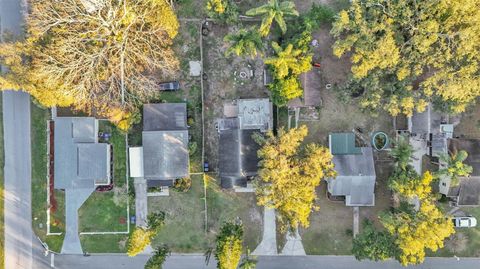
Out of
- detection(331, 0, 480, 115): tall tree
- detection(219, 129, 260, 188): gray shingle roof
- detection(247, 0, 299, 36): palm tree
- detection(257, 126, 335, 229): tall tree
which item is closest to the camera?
detection(331, 0, 480, 115): tall tree

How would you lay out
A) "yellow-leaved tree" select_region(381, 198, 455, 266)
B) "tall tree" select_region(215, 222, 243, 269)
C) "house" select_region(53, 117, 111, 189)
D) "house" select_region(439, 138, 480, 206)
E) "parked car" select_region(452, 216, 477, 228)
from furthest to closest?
"house" select_region(53, 117, 111, 189) < "parked car" select_region(452, 216, 477, 228) < "house" select_region(439, 138, 480, 206) < "tall tree" select_region(215, 222, 243, 269) < "yellow-leaved tree" select_region(381, 198, 455, 266)

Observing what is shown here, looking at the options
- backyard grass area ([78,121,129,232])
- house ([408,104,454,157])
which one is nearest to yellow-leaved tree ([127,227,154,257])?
backyard grass area ([78,121,129,232])

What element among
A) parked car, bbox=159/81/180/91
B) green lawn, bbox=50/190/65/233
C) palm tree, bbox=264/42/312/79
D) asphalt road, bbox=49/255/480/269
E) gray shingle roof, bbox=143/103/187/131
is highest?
palm tree, bbox=264/42/312/79

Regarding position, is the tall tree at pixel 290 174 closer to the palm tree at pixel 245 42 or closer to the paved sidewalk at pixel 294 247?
the paved sidewalk at pixel 294 247

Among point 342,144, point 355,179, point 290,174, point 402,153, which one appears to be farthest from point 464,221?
point 290,174

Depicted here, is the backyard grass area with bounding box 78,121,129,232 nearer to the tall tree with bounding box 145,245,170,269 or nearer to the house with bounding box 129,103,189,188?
the house with bounding box 129,103,189,188

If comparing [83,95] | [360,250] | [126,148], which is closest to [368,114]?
[360,250]
